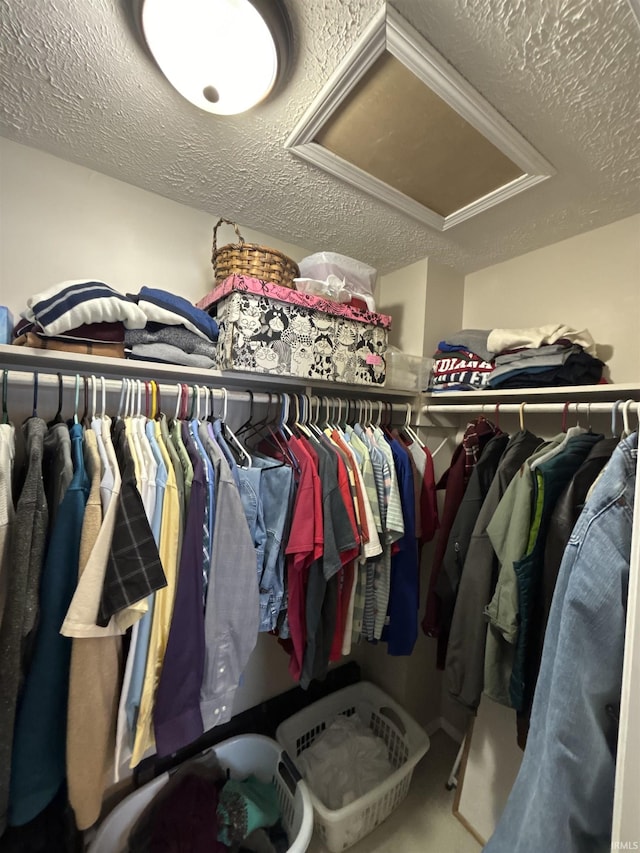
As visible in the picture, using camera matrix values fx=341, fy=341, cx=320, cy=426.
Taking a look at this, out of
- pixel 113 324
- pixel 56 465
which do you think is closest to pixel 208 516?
pixel 56 465

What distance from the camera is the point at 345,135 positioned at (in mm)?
925

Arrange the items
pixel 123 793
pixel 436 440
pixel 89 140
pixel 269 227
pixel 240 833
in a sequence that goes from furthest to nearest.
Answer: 1. pixel 436 440
2. pixel 269 227
3. pixel 123 793
4. pixel 240 833
5. pixel 89 140

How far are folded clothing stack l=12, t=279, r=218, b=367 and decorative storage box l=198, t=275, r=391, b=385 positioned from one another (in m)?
0.09

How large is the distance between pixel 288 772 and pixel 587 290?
2.12m

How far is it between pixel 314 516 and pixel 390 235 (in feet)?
3.79

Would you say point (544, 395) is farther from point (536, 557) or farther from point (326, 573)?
point (326, 573)

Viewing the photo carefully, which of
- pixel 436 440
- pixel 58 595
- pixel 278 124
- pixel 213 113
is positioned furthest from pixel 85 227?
pixel 436 440

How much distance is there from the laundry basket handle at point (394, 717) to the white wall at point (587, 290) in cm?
165

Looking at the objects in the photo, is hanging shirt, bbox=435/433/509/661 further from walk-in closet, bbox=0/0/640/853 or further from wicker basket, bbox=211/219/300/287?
wicker basket, bbox=211/219/300/287

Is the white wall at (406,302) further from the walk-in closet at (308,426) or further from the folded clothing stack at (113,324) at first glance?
the folded clothing stack at (113,324)

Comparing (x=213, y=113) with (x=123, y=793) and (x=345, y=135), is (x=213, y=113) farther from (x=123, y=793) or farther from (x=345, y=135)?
(x=123, y=793)

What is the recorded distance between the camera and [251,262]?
1.08m

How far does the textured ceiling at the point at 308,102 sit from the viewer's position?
0.65 metres

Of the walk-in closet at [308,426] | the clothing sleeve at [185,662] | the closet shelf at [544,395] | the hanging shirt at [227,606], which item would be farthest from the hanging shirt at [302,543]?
the closet shelf at [544,395]
